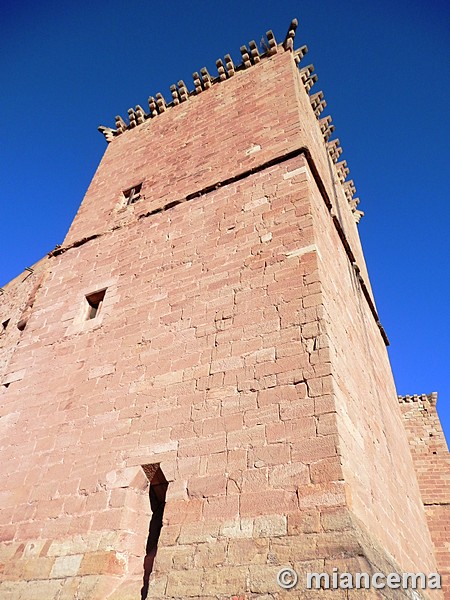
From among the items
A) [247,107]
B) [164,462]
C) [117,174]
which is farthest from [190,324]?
[117,174]

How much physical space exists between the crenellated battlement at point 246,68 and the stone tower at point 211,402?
3.03 ft

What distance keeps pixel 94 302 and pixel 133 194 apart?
8.08 feet

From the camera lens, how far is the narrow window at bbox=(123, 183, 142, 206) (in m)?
7.37

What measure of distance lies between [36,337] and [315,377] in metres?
4.28

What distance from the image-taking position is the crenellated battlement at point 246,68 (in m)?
7.85

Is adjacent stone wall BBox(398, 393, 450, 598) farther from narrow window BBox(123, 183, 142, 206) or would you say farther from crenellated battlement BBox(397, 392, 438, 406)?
narrow window BBox(123, 183, 142, 206)

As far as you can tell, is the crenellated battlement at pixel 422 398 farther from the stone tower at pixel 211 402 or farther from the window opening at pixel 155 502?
the window opening at pixel 155 502

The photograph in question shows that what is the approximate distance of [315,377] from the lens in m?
3.46

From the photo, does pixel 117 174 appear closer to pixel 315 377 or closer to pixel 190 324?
pixel 190 324

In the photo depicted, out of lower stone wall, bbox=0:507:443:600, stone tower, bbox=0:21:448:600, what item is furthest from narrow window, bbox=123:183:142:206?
lower stone wall, bbox=0:507:443:600

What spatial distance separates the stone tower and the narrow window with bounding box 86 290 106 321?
0.03 metres

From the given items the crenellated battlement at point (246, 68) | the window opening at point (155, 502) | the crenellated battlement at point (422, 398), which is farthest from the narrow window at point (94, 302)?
the crenellated battlement at point (422, 398)

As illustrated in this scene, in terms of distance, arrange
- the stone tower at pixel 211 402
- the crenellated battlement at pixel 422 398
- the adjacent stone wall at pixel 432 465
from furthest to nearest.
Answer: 1. the crenellated battlement at pixel 422 398
2. the adjacent stone wall at pixel 432 465
3. the stone tower at pixel 211 402

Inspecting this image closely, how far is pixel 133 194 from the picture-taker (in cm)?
759
